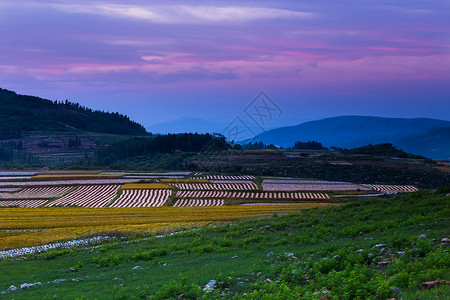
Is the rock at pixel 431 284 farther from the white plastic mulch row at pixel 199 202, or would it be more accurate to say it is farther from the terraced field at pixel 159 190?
the white plastic mulch row at pixel 199 202

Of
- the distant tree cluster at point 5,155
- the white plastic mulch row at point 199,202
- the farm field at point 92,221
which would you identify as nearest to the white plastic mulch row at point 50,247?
the farm field at point 92,221

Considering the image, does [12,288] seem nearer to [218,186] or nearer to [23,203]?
[23,203]

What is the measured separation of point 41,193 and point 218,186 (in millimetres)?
28871

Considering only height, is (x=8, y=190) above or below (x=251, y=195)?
below

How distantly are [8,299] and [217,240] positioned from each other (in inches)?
402

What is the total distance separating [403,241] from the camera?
519 inches

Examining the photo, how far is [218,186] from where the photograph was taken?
244 ft

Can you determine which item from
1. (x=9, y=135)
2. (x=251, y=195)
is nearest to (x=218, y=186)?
(x=251, y=195)

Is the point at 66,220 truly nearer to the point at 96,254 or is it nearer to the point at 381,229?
the point at 96,254

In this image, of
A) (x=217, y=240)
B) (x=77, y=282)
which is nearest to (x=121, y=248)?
(x=217, y=240)

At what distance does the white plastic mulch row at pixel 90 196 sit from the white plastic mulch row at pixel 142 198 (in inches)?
66.6

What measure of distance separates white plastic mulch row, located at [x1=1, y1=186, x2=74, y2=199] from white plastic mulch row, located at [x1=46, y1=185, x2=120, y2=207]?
2.09m

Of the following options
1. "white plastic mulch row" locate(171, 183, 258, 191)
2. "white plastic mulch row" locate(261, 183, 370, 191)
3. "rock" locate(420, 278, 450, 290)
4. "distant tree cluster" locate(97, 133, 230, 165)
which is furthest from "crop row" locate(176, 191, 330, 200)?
"distant tree cluster" locate(97, 133, 230, 165)

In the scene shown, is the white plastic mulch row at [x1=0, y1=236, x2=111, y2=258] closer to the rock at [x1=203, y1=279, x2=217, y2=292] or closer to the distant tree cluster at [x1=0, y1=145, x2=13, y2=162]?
the rock at [x1=203, y1=279, x2=217, y2=292]
